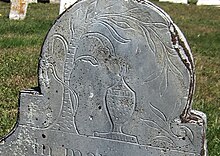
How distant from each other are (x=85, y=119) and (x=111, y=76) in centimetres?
29

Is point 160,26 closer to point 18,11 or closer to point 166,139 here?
point 166,139

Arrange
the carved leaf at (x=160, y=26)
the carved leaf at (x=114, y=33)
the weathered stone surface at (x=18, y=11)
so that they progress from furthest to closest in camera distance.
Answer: the weathered stone surface at (x=18, y=11)
the carved leaf at (x=114, y=33)
the carved leaf at (x=160, y=26)

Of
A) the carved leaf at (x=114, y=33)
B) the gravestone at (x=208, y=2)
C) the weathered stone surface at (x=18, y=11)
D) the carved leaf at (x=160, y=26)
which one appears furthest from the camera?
the gravestone at (x=208, y=2)

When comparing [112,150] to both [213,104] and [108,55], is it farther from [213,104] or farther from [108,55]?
[213,104]

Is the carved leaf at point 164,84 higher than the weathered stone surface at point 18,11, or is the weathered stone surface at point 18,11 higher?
the weathered stone surface at point 18,11

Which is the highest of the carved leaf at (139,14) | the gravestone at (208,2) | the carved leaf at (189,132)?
the gravestone at (208,2)

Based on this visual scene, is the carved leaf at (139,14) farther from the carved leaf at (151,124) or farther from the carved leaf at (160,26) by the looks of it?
the carved leaf at (151,124)

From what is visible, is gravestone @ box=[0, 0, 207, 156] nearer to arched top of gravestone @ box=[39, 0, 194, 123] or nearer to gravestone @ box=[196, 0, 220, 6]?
arched top of gravestone @ box=[39, 0, 194, 123]

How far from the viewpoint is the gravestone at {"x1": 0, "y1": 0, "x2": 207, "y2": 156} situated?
331cm

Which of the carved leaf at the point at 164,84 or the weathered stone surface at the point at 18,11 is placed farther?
the weathered stone surface at the point at 18,11

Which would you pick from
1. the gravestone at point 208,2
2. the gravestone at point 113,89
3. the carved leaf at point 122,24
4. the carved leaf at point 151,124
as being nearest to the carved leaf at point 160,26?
the gravestone at point 113,89

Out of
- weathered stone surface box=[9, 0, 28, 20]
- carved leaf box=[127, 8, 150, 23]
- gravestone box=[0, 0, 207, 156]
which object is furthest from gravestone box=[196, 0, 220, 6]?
carved leaf box=[127, 8, 150, 23]

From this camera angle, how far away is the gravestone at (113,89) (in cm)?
331

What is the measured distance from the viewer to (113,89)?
348 cm
